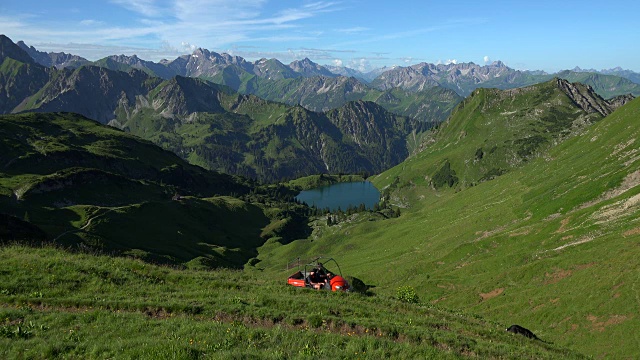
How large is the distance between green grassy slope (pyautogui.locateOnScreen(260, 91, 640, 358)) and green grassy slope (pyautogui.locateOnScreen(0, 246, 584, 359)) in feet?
87.7

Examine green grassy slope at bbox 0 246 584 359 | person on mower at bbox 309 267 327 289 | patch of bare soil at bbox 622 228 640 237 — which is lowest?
patch of bare soil at bbox 622 228 640 237

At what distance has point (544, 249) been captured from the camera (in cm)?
8131

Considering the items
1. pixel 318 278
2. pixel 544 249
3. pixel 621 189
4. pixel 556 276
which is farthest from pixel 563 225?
pixel 318 278

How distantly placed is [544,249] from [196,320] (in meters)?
82.0

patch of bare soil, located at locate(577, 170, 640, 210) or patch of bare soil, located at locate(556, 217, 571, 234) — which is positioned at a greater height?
patch of bare soil, located at locate(577, 170, 640, 210)

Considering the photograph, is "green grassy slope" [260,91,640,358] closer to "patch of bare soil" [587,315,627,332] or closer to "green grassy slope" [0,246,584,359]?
"patch of bare soil" [587,315,627,332]

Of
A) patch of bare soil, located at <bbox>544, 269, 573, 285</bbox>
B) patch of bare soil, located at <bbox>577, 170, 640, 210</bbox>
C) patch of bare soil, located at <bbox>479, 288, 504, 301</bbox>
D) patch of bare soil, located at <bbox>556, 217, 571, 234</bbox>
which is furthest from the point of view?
patch of bare soil, located at <bbox>577, 170, 640, 210</bbox>

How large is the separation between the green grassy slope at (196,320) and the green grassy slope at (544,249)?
26728mm

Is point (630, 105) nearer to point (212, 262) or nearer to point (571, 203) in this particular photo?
point (571, 203)

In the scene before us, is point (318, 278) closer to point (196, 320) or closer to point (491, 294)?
point (196, 320)

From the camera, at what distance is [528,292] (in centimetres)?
6209

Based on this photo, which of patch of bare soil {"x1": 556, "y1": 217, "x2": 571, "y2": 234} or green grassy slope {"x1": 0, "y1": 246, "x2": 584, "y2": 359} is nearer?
green grassy slope {"x1": 0, "y1": 246, "x2": 584, "y2": 359}

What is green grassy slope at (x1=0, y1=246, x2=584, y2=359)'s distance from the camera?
53.9ft

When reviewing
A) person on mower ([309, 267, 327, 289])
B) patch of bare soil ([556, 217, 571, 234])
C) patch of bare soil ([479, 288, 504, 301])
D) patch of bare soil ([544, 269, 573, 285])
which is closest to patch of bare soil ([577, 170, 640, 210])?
patch of bare soil ([556, 217, 571, 234])
